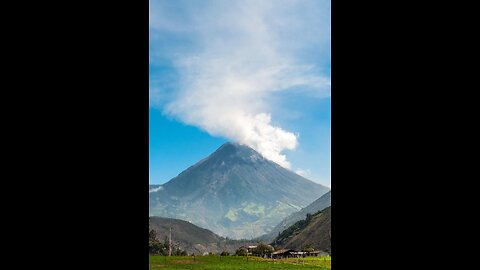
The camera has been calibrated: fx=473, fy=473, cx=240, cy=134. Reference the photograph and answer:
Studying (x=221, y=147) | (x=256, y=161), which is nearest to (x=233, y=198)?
(x=256, y=161)

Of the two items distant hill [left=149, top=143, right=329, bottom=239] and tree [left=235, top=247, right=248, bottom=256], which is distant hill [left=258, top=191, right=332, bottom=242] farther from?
tree [left=235, top=247, right=248, bottom=256]

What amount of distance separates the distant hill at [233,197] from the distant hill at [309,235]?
56.9 metres

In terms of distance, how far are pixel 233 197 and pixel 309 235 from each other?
7289cm

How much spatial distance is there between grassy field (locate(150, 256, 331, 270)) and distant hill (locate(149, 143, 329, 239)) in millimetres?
71022

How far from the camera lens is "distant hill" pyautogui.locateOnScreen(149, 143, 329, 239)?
323 feet

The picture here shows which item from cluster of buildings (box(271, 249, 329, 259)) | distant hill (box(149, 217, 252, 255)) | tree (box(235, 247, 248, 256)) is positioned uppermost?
tree (box(235, 247, 248, 256))

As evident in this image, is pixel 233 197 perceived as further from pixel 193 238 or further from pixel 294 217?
pixel 193 238

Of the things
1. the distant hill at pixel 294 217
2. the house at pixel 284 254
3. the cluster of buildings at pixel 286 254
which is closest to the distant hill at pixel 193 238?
the cluster of buildings at pixel 286 254

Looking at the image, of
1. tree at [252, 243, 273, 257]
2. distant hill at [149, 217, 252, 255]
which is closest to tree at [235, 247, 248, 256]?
tree at [252, 243, 273, 257]
